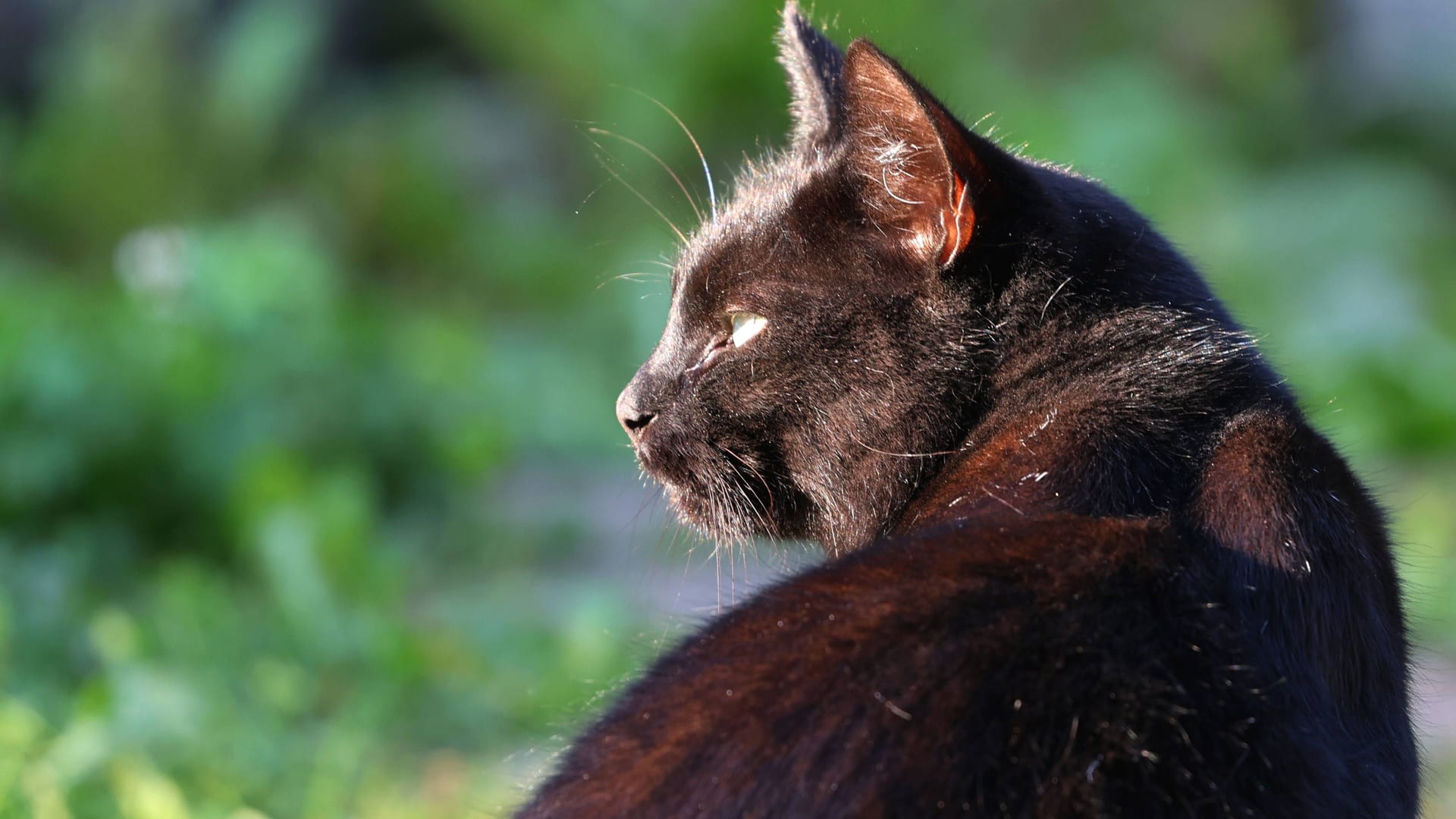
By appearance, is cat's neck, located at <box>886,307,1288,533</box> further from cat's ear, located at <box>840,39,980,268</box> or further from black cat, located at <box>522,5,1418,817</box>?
cat's ear, located at <box>840,39,980,268</box>

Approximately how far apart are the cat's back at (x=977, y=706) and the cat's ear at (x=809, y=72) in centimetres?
102

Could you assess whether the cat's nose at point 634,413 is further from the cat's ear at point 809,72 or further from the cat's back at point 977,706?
the cat's back at point 977,706

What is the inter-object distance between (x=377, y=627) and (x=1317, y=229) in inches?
211

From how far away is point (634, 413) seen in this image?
190cm

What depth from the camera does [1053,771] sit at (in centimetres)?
110

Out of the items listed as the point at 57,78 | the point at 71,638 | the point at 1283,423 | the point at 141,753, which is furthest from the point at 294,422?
the point at 57,78

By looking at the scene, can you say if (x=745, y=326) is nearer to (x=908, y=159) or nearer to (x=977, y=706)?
(x=908, y=159)

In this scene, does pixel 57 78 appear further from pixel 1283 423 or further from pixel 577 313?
pixel 1283 423

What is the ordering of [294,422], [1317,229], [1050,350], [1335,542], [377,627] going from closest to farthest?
1. [1335,542]
2. [1050,350]
3. [377,627]
4. [294,422]
5. [1317,229]

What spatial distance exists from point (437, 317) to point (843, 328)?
16.2 ft

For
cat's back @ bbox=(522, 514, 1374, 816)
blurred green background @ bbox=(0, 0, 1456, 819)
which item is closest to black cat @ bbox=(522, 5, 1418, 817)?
cat's back @ bbox=(522, 514, 1374, 816)

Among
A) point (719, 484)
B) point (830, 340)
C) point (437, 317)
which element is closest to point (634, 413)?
point (719, 484)

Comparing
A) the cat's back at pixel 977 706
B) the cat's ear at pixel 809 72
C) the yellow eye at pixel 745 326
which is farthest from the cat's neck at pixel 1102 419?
the cat's ear at pixel 809 72

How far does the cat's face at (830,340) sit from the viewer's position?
1.62 m
